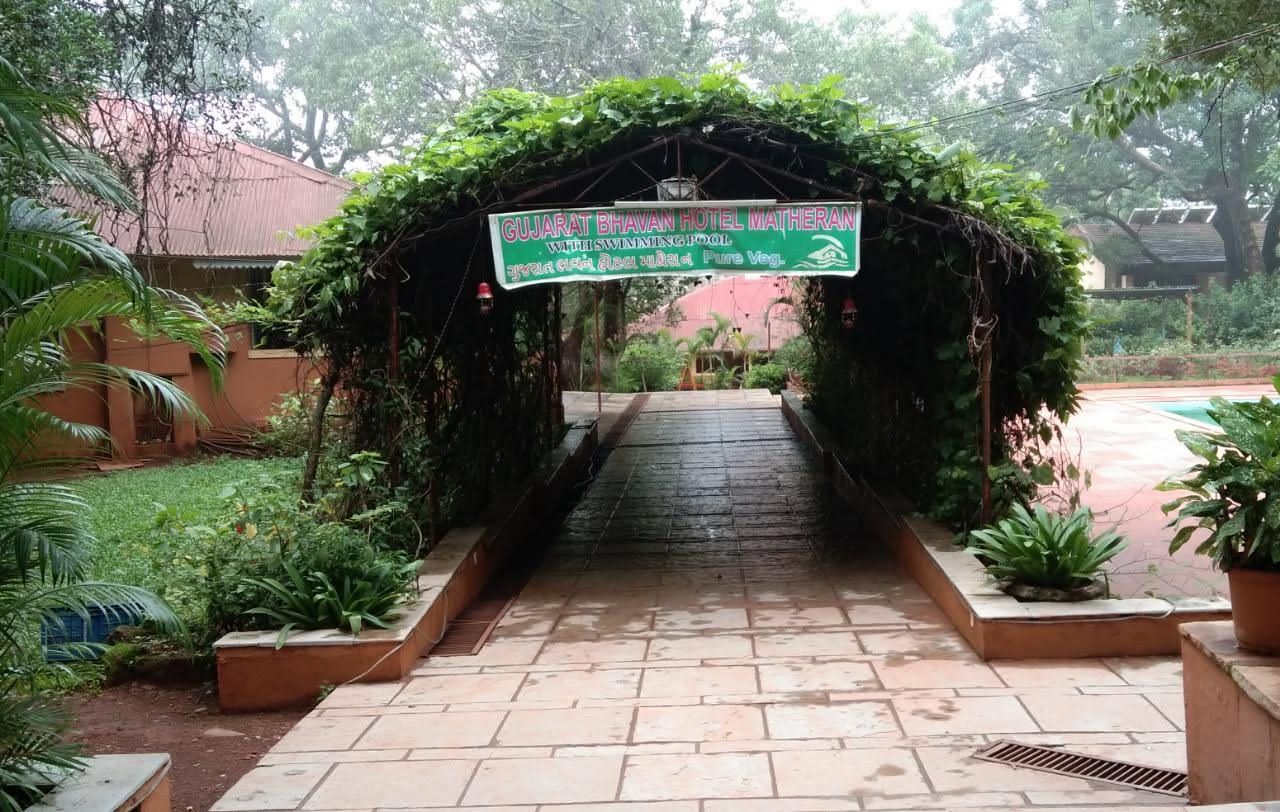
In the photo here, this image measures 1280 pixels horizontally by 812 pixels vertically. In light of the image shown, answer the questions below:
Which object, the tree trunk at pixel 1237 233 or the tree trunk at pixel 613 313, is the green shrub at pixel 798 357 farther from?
the tree trunk at pixel 1237 233

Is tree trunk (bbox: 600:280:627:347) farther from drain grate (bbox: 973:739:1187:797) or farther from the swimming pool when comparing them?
drain grate (bbox: 973:739:1187:797)

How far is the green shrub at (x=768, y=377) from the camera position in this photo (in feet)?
65.2

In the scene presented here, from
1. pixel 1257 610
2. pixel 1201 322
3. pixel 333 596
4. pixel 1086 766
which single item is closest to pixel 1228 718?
pixel 1257 610

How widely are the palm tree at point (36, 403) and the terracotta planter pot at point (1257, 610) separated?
359 centimetres

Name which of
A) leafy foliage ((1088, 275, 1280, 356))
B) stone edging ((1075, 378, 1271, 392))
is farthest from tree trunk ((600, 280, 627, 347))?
leafy foliage ((1088, 275, 1280, 356))

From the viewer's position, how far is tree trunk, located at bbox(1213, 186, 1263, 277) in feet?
94.2

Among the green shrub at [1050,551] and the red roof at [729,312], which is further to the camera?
the red roof at [729,312]

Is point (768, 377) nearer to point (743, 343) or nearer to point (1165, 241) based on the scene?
point (743, 343)

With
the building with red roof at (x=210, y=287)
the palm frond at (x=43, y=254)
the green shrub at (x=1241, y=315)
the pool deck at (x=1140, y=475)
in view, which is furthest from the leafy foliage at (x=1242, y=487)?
the green shrub at (x=1241, y=315)

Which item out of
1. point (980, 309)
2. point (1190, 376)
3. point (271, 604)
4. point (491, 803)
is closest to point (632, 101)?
point (980, 309)

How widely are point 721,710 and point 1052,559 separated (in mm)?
2161

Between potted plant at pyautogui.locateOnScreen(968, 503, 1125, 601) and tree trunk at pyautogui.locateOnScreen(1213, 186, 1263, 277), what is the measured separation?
2712 centimetres

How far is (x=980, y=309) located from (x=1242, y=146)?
2559cm

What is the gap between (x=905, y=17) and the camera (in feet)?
97.9
